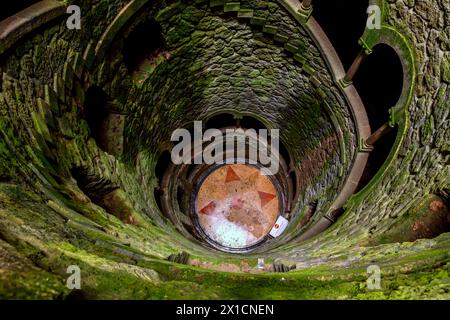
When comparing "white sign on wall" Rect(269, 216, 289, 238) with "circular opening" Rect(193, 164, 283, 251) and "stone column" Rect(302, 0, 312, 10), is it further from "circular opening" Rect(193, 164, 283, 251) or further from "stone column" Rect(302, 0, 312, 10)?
"stone column" Rect(302, 0, 312, 10)

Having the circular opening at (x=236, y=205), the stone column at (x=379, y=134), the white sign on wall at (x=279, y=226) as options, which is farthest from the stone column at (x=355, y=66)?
the circular opening at (x=236, y=205)

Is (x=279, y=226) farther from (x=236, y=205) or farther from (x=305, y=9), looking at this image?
(x=305, y=9)

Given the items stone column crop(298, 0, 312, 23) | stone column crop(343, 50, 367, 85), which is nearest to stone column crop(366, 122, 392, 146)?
stone column crop(343, 50, 367, 85)

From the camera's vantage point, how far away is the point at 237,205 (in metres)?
9.33

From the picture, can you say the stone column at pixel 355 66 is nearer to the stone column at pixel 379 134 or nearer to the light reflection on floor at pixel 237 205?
the stone column at pixel 379 134

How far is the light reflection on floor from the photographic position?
8945mm

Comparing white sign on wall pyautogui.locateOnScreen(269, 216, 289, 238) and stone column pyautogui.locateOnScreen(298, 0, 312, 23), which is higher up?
stone column pyautogui.locateOnScreen(298, 0, 312, 23)

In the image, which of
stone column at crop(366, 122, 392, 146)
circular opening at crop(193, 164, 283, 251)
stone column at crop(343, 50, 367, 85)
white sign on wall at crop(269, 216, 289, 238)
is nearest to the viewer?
stone column at crop(366, 122, 392, 146)

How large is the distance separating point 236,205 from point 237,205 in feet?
0.09

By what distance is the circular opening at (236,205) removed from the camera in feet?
29.2

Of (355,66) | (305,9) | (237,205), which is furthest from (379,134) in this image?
(237,205)

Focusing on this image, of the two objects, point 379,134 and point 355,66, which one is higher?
point 355,66
